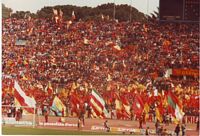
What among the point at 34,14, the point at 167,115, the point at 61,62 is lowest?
the point at 167,115

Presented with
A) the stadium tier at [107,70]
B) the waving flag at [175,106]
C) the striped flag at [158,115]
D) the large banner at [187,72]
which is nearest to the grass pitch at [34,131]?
the stadium tier at [107,70]

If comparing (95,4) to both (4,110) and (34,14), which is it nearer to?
(34,14)

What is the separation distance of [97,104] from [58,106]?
420 mm

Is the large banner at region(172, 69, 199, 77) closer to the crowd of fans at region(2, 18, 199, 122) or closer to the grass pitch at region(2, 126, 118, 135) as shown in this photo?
the crowd of fans at region(2, 18, 199, 122)

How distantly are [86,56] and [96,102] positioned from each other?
1.69 feet

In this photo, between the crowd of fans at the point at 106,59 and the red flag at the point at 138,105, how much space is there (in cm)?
8

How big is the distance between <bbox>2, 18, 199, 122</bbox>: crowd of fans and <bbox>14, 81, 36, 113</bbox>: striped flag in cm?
7

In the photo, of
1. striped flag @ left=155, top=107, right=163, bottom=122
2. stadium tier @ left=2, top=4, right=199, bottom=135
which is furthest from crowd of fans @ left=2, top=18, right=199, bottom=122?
striped flag @ left=155, top=107, right=163, bottom=122

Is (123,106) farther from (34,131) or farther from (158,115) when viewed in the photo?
(34,131)

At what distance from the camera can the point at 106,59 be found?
755 centimetres

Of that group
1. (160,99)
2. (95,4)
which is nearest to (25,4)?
(95,4)

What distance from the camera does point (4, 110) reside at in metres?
7.32

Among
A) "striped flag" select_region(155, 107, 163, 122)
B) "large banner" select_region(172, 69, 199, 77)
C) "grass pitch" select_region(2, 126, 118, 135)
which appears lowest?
"grass pitch" select_region(2, 126, 118, 135)

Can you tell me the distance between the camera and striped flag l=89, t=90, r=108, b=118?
7.43 metres
